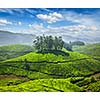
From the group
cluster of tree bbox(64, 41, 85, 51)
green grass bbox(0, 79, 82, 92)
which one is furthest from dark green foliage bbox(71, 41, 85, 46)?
green grass bbox(0, 79, 82, 92)

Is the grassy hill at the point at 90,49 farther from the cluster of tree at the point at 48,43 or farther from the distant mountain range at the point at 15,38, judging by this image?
the distant mountain range at the point at 15,38

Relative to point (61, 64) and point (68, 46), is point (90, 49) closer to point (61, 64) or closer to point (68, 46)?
point (68, 46)

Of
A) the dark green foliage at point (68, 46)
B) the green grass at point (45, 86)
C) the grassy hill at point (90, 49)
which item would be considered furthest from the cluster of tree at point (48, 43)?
the green grass at point (45, 86)

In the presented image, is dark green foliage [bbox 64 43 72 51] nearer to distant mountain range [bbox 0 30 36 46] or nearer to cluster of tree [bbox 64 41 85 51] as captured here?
cluster of tree [bbox 64 41 85 51]

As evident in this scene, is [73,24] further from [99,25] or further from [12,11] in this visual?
[12,11]

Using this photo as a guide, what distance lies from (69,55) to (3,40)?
25.7 inches

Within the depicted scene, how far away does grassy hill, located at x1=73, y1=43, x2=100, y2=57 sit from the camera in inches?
134

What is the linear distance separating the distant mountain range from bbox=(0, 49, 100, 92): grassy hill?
14 cm

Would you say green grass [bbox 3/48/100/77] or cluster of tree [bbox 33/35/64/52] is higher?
cluster of tree [bbox 33/35/64/52]

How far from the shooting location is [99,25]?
339cm

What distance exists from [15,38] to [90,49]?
0.73 metres

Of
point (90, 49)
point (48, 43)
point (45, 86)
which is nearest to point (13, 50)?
point (48, 43)
